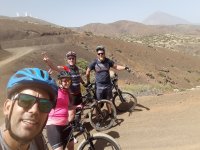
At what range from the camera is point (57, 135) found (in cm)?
675

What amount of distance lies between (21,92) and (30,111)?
143mm

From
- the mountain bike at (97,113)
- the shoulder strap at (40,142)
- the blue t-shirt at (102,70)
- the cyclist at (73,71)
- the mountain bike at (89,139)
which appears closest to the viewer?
the shoulder strap at (40,142)

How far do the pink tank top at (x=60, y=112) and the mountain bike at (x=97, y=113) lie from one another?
2601 millimetres

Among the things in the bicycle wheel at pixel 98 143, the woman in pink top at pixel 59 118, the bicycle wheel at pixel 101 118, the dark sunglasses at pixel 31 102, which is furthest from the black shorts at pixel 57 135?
the dark sunglasses at pixel 31 102

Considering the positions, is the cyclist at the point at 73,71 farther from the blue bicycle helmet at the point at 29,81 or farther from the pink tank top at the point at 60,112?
the blue bicycle helmet at the point at 29,81

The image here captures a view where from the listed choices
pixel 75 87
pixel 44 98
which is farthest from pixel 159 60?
pixel 44 98

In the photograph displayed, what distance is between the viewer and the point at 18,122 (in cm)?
224

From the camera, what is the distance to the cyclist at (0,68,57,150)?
216 cm

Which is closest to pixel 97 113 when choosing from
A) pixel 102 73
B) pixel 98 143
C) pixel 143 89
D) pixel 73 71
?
pixel 102 73

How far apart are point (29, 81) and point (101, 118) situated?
25.7 feet

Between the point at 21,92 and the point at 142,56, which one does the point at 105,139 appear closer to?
the point at 21,92

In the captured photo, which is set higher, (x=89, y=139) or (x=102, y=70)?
(x=102, y=70)

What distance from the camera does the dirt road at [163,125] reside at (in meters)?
8.95

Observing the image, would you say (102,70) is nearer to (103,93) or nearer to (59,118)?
(103,93)
